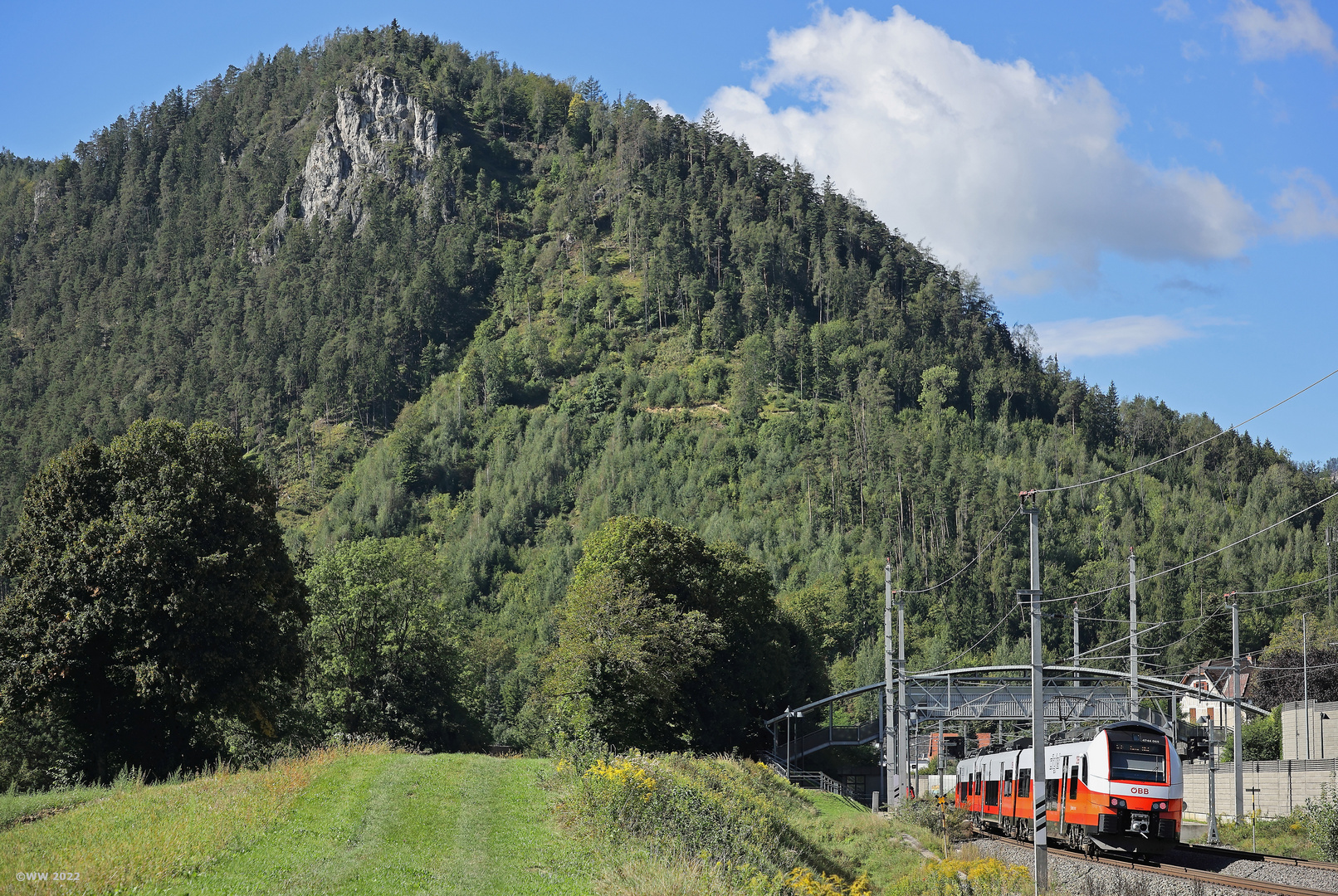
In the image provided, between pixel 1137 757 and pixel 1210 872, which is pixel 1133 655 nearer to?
pixel 1137 757

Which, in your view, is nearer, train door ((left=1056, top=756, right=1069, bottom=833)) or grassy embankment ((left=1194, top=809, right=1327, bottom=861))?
train door ((left=1056, top=756, right=1069, bottom=833))

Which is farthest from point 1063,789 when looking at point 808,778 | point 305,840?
point 808,778

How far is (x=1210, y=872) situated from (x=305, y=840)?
75.2 feet

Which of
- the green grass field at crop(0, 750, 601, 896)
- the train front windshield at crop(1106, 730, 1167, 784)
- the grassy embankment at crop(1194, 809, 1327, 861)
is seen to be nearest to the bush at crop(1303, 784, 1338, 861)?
the grassy embankment at crop(1194, 809, 1327, 861)

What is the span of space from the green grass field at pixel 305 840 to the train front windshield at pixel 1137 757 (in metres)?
16.8

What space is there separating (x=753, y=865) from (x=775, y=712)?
53425mm

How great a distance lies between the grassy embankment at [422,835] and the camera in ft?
51.3

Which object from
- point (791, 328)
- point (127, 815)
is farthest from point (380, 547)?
point (791, 328)

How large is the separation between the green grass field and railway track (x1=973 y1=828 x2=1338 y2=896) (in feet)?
46.7

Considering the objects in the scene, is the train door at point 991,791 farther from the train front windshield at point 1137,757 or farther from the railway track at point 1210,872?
the train front windshield at point 1137,757

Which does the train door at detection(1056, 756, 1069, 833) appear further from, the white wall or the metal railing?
the white wall

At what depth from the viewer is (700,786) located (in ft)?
92.0

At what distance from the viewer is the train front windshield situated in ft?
101

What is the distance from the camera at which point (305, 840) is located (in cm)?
1831
